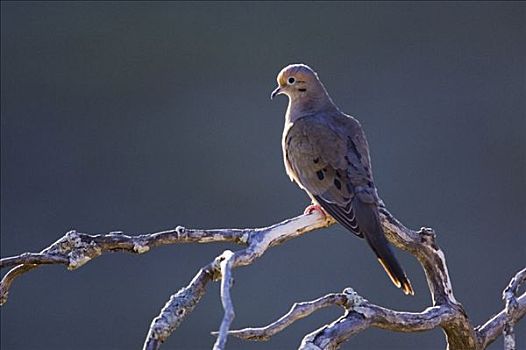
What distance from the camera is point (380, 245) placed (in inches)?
100

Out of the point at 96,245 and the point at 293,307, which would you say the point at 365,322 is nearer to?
the point at 293,307

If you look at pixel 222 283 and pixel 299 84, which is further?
pixel 299 84

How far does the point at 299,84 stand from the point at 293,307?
1466mm

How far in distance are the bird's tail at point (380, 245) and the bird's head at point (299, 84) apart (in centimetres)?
69

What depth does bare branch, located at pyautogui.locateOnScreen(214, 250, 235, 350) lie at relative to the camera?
1535mm

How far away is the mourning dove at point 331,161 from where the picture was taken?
2650mm

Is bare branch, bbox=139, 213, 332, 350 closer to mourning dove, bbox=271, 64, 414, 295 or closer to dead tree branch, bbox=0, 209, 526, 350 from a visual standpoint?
dead tree branch, bbox=0, 209, 526, 350

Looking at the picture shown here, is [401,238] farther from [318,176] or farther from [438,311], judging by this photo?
[318,176]

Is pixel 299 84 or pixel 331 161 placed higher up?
pixel 299 84

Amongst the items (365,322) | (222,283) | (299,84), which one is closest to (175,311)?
(222,283)

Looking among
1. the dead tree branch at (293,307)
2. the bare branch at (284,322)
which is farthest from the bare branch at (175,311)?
the bare branch at (284,322)

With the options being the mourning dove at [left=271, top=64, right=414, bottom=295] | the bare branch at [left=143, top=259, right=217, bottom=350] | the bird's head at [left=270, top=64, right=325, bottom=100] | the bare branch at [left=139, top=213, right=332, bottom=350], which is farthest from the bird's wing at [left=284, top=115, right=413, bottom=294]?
the bare branch at [left=143, top=259, right=217, bottom=350]

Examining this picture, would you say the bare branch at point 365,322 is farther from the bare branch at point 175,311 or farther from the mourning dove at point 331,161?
the mourning dove at point 331,161

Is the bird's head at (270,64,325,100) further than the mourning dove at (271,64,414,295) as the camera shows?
Yes
